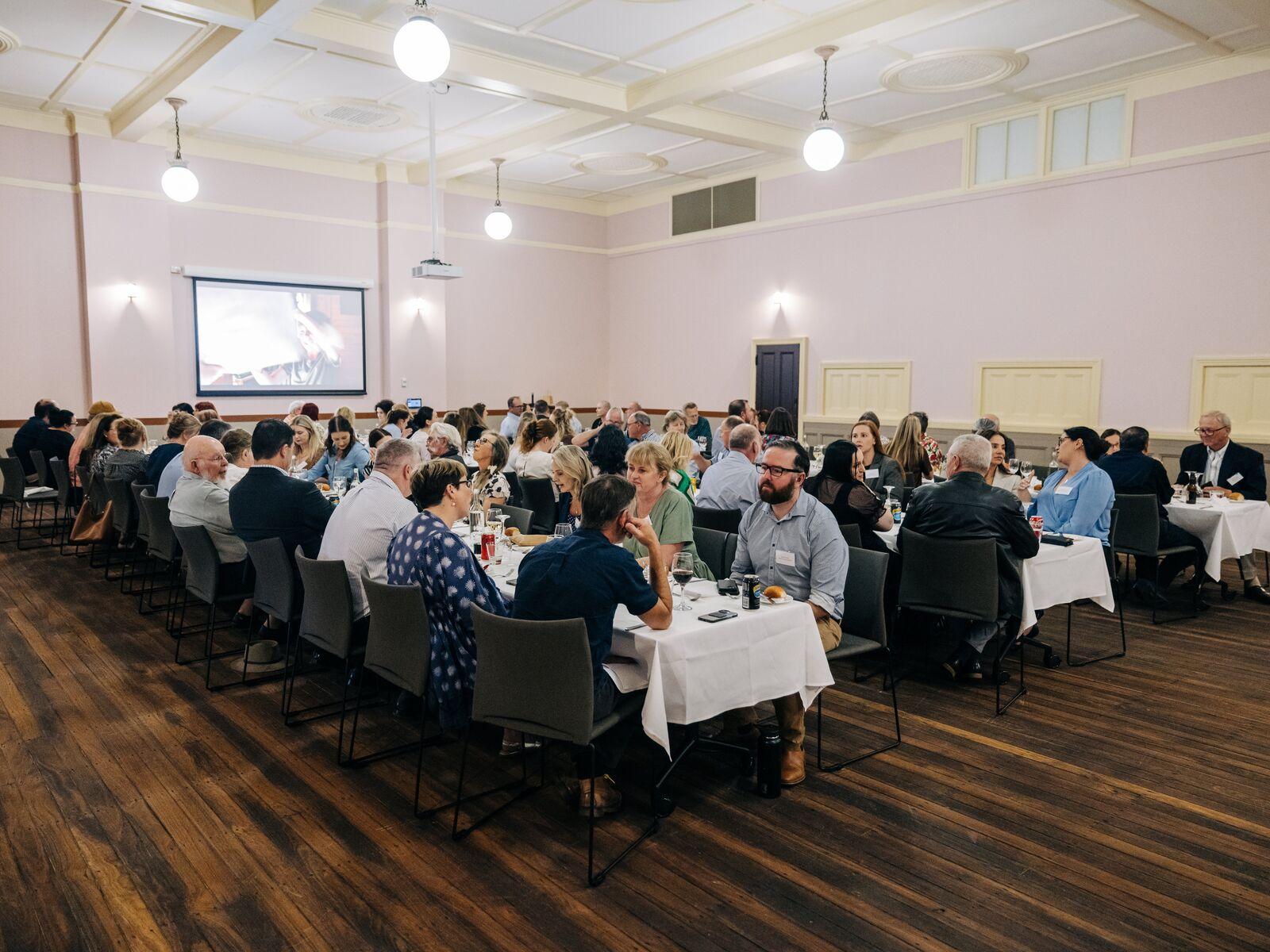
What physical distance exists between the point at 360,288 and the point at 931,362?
314 inches

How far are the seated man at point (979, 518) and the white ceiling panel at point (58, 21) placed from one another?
7460 mm

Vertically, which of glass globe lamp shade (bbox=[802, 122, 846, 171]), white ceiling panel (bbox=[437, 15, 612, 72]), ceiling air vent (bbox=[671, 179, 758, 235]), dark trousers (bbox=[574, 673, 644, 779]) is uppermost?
white ceiling panel (bbox=[437, 15, 612, 72])

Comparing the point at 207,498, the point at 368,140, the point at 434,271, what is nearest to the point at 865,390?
the point at 434,271

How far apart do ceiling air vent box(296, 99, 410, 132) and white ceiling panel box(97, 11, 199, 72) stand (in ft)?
5.15

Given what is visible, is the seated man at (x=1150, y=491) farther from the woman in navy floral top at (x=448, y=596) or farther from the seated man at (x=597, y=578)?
the woman in navy floral top at (x=448, y=596)

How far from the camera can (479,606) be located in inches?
128

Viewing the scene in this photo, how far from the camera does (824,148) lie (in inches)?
299

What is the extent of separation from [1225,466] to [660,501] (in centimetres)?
534

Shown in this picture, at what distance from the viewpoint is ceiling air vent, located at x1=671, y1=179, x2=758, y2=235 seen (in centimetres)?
1277

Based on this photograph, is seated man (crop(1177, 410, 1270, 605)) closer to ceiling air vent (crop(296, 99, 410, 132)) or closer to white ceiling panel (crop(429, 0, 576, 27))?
white ceiling panel (crop(429, 0, 576, 27))

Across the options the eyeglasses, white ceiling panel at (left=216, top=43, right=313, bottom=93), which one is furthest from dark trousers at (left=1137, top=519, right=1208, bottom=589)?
white ceiling panel at (left=216, top=43, right=313, bottom=93)

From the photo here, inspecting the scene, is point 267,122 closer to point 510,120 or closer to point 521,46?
point 510,120

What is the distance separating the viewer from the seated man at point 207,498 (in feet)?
16.6

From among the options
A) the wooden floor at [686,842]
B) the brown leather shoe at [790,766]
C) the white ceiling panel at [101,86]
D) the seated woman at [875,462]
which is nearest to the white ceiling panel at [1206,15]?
the seated woman at [875,462]
